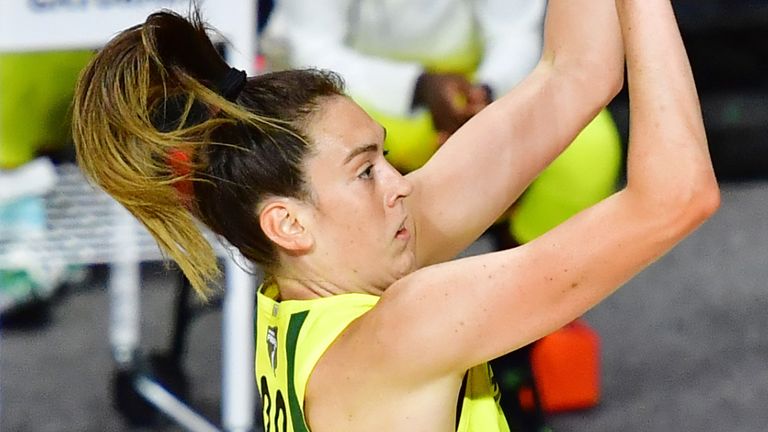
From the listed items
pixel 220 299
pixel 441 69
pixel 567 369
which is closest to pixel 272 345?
pixel 441 69

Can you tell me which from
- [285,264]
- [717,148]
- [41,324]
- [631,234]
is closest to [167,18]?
[285,264]

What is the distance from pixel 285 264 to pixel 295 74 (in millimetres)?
193

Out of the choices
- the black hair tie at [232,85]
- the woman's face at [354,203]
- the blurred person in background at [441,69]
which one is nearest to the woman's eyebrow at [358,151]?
the woman's face at [354,203]

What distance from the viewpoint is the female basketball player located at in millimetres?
1065

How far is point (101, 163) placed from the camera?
1243 mm

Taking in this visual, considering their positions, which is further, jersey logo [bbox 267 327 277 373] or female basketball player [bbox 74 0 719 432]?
jersey logo [bbox 267 327 277 373]

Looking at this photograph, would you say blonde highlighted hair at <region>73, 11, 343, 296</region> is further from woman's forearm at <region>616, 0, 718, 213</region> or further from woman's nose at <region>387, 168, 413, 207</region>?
woman's forearm at <region>616, 0, 718, 213</region>

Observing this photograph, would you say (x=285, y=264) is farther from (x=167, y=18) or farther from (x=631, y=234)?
(x=631, y=234)

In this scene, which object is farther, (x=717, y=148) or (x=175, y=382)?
(x=717, y=148)

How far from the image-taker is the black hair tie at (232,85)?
126 centimetres

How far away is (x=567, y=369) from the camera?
2715mm

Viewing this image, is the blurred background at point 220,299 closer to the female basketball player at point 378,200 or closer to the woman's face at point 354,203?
the female basketball player at point 378,200

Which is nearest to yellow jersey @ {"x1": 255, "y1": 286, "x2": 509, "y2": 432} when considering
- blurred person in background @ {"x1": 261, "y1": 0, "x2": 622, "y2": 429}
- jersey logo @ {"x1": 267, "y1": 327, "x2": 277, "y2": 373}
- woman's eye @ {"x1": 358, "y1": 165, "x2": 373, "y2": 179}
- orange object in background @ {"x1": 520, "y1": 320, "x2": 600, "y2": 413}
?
jersey logo @ {"x1": 267, "y1": 327, "x2": 277, "y2": 373}

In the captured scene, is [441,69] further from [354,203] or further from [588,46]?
[354,203]
